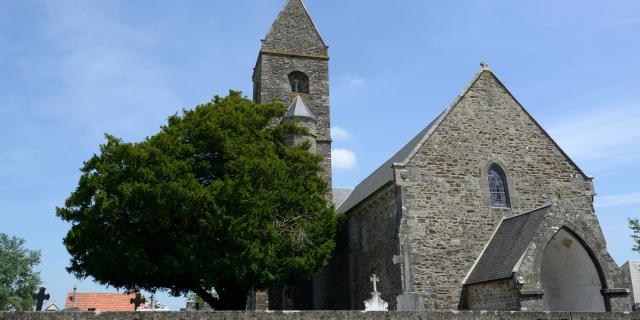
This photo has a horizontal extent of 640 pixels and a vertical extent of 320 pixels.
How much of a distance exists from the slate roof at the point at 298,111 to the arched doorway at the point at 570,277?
44.4 feet

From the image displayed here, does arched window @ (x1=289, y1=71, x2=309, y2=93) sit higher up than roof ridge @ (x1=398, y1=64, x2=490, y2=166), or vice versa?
arched window @ (x1=289, y1=71, x2=309, y2=93)

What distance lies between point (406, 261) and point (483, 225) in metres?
3.37

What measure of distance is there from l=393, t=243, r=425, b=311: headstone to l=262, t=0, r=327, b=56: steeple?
17382mm

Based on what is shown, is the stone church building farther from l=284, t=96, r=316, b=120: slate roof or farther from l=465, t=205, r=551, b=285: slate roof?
l=284, t=96, r=316, b=120: slate roof

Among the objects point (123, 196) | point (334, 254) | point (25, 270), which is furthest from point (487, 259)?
point (25, 270)

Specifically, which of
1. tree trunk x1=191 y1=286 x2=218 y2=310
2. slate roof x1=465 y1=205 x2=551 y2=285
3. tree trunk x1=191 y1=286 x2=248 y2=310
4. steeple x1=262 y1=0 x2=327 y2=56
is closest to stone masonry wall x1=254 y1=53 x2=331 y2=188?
steeple x1=262 y1=0 x2=327 y2=56

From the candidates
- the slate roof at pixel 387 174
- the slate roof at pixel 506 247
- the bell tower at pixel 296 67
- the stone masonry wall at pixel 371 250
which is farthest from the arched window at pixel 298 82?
the slate roof at pixel 506 247

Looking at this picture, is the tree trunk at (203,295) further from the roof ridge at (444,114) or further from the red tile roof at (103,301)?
the red tile roof at (103,301)

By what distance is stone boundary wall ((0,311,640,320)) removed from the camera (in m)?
8.84

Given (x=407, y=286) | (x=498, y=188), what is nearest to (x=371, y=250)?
(x=407, y=286)

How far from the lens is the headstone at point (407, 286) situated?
1655cm

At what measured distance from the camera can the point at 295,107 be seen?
88.8ft

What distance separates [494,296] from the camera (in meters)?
15.8

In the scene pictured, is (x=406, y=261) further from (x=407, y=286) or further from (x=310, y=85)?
(x=310, y=85)
